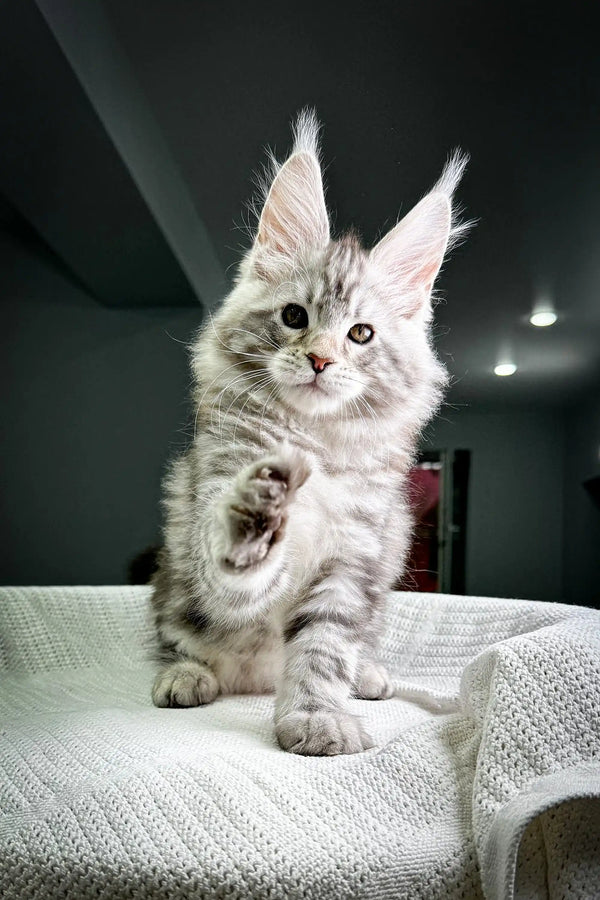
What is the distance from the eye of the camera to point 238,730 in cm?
83

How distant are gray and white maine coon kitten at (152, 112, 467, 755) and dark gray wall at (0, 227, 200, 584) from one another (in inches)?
11.3

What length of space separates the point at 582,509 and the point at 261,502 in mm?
698

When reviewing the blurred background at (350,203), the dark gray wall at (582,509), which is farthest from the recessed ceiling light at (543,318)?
the dark gray wall at (582,509)

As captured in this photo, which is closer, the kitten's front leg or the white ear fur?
the kitten's front leg

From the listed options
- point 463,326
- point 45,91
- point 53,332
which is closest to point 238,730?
A: point 463,326

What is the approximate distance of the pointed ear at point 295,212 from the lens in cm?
91

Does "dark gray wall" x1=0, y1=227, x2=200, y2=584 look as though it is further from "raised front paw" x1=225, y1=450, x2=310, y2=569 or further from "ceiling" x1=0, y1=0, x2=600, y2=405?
"raised front paw" x1=225, y1=450, x2=310, y2=569

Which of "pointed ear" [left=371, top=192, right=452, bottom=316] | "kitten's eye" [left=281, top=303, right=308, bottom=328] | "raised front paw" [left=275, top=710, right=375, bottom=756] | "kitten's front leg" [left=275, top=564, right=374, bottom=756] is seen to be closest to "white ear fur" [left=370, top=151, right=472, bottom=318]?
"pointed ear" [left=371, top=192, right=452, bottom=316]

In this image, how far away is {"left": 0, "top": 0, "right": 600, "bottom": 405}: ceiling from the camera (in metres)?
0.95

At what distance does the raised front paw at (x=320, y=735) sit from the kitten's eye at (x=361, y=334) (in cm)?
45

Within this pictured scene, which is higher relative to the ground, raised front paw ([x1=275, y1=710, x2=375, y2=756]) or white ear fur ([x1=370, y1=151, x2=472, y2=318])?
white ear fur ([x1=370, y1=151, x2=472, y2=318])

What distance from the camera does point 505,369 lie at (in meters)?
1.06

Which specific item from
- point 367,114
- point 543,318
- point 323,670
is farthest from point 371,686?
point 367,114

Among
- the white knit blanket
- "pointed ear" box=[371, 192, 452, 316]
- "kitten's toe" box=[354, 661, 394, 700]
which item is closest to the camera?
the white knit blanket
